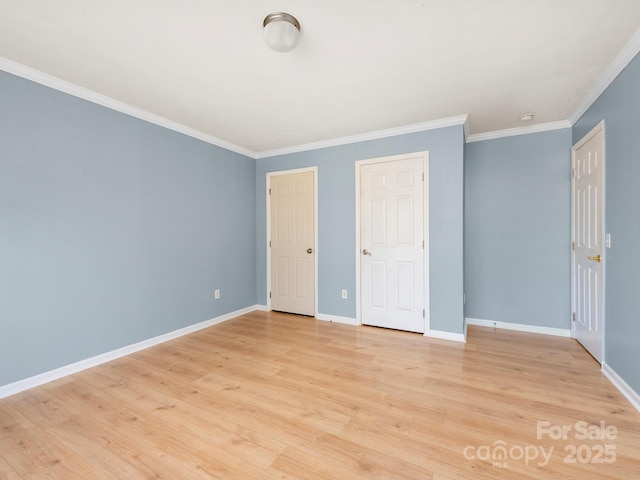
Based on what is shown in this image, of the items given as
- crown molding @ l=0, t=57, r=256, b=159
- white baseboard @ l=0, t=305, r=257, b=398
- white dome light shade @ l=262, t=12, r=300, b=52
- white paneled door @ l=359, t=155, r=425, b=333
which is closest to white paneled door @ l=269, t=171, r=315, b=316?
white paneled door @ l=359, t=155, r=425, b=333

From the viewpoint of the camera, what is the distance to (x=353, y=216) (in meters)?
3.76

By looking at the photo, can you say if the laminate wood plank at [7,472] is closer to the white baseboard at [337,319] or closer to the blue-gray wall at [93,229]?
the blue-gray wall at [93,229]

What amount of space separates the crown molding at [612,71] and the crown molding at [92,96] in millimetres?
3967

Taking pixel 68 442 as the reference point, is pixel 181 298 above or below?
above

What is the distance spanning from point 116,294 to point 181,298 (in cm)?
73

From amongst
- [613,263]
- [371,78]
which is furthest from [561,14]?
[613,263]

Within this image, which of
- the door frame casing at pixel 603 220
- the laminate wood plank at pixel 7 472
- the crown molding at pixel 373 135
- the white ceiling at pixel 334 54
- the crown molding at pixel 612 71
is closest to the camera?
the laminate wood plank at pixel 7 472

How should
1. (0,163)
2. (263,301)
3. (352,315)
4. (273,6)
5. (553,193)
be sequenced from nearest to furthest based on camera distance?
(273,6), (0,163), (553,193), (352,315), (263,301)

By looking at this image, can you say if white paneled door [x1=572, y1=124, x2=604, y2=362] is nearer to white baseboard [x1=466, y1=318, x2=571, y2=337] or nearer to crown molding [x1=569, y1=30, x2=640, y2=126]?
white baseboard [x1=466, y1=318, x2=571, y2=337]

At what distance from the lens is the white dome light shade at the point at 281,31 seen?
1646mm

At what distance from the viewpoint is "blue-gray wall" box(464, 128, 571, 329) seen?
10.9 feet

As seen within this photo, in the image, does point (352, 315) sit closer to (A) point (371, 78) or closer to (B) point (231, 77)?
(A) point (371, 78)

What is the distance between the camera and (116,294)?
274 centimetres

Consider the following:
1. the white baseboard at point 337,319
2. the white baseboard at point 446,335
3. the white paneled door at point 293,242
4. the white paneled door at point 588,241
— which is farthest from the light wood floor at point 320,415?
the white paneled door at point 293,242
